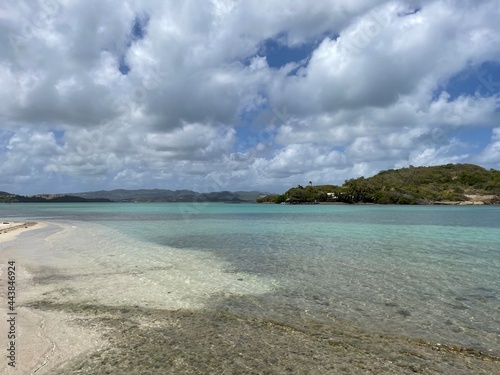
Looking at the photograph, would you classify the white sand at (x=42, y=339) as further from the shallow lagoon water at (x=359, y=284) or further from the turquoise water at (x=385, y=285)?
the turquoise water at (x=385, y=285)

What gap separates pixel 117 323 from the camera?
33.5 ft

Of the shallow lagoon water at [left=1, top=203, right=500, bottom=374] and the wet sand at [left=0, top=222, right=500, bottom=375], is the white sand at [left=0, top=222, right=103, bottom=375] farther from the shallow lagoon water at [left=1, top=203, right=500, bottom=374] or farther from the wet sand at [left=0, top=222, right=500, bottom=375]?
the shallow lagoon water at [left=1, top=203, right=500, bottom=374]

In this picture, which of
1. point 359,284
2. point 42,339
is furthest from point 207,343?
point 359,284

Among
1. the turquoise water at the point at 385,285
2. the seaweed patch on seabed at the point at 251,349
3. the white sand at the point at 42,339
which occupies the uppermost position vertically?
the white sand at the point at 42,339

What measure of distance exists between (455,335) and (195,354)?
7367mm

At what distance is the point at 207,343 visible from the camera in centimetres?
880

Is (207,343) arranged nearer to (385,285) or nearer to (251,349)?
(251,349)

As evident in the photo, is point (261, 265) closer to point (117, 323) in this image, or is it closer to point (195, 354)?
point (117, 323)

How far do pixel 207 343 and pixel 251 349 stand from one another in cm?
119

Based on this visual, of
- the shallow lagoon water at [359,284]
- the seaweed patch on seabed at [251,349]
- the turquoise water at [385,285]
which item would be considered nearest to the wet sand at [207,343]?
the seaweed patch on seabed at [251,349]

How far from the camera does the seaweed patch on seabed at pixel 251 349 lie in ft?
24.6

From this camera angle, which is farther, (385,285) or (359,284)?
(359,284)

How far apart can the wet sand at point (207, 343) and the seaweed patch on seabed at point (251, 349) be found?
2 centimetres

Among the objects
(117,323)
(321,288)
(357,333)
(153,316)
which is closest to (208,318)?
(153,316)
